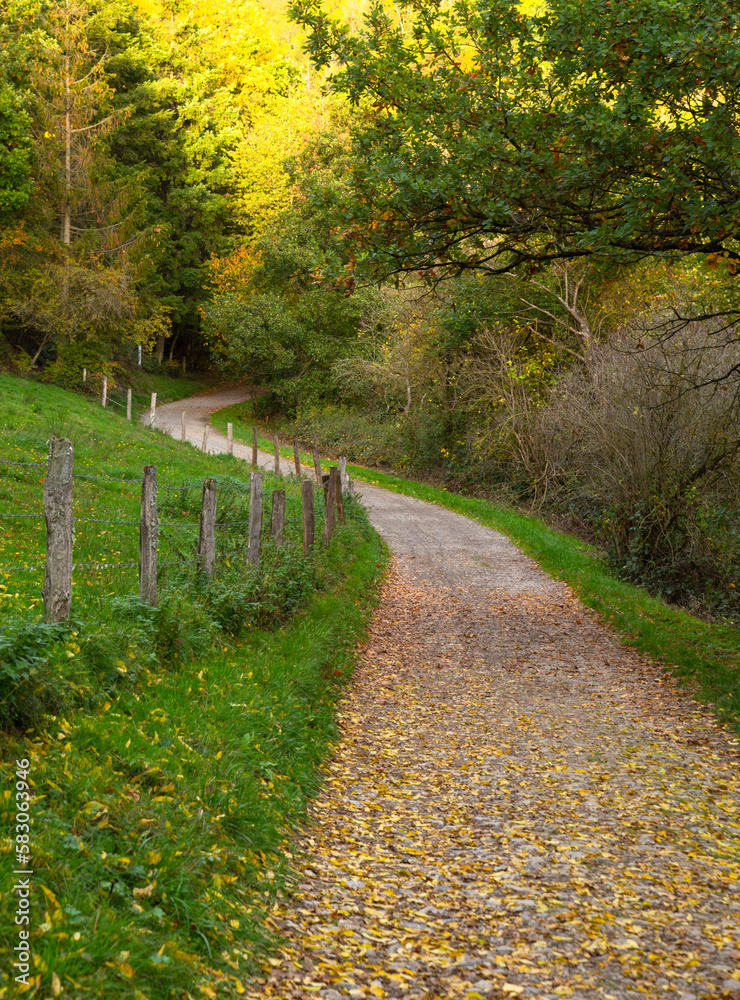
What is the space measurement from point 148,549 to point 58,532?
5.09 feet

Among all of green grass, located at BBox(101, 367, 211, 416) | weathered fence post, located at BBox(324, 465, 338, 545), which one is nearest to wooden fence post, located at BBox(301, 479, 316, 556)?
weathered fence post, located at BBox(324, 465, 338, 545)

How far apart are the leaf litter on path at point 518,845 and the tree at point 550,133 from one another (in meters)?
4.73

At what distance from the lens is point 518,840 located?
18.7ft

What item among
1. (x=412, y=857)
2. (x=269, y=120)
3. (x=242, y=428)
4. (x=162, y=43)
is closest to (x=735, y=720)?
(x=412, y=857)

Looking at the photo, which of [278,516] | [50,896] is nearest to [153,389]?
[278,516]

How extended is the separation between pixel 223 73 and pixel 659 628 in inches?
1992

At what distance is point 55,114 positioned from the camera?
117 feet

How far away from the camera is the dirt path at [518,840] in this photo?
4215 mm

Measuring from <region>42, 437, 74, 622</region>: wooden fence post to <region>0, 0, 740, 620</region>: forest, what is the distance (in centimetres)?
438

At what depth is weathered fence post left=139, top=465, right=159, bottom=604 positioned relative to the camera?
7.85 meters

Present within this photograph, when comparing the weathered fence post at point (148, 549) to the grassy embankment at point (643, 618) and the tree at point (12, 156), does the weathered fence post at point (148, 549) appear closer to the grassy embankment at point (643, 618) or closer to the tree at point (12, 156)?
the grassy embankment at point (643, 618)

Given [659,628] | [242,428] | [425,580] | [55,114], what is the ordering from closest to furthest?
[659,628] → [425,580] → [55,114] → [242,428]

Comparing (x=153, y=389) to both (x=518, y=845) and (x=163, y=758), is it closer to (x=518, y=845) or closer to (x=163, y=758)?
(x=163, y=758)

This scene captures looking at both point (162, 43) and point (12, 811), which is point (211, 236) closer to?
point (162, 43)
